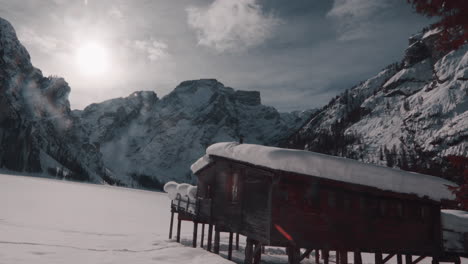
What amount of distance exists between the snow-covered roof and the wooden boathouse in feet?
0.14

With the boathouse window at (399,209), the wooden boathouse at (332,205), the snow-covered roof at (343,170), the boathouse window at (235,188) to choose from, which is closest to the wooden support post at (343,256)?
the wooden boathouse at (332,205)

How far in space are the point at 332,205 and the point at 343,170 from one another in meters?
1.83

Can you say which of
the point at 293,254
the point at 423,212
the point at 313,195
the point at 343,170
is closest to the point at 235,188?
the point at 313,195

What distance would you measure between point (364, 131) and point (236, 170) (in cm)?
18366

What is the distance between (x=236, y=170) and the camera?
18.7 m

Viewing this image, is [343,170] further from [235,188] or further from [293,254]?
[235,188]

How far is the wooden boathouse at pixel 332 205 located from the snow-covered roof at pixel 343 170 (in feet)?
0.14

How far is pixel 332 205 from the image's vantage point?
1559cm

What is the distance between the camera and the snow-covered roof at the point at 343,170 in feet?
47.1

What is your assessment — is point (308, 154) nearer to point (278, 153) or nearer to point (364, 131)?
point (278, 153)

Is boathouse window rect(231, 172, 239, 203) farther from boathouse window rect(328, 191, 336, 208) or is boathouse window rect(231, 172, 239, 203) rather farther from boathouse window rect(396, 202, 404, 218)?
boathouse window rect(396, 202, 404, 218)

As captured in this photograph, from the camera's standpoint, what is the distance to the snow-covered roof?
1436 centimetres

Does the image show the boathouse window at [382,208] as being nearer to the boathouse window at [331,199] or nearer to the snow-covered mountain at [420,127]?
the boathouse window at [331,199]

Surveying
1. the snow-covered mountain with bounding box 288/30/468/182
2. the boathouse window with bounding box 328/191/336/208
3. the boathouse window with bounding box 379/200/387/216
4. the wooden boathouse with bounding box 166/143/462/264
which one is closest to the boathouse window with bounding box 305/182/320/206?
the wooden boathouse with bounding box 166/143/462/264
